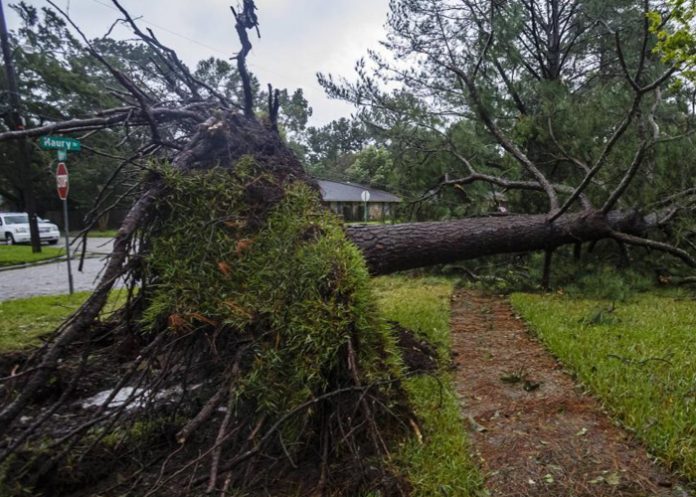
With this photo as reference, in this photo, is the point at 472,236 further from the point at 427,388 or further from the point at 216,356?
the point at 216,356

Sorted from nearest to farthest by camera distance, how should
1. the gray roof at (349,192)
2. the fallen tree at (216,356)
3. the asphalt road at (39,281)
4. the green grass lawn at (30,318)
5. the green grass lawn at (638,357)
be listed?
the fallen tree at (216,356) → the green grass lawn at (638,357) → the green grass lawn at (30,318) → the asphalt road at (39,281) → the gray roof at (349,192)

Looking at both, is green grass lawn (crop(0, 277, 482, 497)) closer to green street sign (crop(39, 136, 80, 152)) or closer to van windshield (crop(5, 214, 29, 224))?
green street sign (crop(39, 136, 80, 152))

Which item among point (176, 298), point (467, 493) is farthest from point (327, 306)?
point (467, 493)

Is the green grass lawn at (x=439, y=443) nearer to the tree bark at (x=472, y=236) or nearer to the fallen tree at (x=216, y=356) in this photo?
the fallen tree at (x=216, y=356)

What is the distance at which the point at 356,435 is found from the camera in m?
1.46

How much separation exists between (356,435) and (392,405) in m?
0.17

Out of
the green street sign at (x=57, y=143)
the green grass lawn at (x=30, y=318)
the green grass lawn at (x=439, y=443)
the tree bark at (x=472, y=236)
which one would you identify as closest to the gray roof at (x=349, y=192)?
the green grass lawn at (x=30, y=318)

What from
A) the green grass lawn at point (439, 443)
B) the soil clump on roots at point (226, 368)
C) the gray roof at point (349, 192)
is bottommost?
the green grass lawn at point (439, 443)

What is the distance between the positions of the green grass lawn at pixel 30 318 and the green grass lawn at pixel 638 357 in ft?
7.73

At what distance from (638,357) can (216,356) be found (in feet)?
7.49

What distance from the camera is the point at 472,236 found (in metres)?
3.46

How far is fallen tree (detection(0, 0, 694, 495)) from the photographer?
1.30 meters

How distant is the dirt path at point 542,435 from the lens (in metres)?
1.37

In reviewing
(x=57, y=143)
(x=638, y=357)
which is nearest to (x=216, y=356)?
(x=57, y=143)
